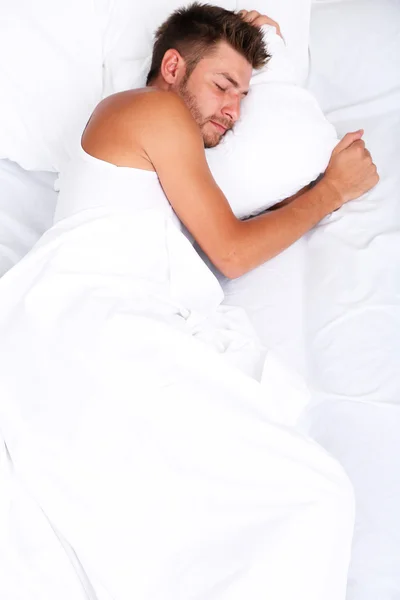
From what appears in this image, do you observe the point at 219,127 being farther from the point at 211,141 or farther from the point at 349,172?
the point at 349,172

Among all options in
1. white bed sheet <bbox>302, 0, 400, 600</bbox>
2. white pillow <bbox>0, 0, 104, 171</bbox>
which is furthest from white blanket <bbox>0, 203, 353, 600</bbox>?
white pillow <bbox>0, 0, 104, 171</bbox>

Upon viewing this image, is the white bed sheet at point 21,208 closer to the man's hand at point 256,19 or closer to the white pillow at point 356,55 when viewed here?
the man's hand at point 256,19

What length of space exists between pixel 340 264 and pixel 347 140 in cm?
33

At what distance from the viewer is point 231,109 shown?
1479 mm

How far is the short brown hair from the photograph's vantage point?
1490mm

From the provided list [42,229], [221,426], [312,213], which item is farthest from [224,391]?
[42,229]

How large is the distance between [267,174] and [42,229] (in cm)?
51

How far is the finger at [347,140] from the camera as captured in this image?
155cm

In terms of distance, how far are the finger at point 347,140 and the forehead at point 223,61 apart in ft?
0.86

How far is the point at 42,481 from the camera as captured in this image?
0.96 meters

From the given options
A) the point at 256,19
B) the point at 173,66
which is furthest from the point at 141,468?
the point at 256,19

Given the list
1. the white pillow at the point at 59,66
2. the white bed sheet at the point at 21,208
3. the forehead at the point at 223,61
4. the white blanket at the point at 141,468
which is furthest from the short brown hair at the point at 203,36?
the white blanket at the point at 141,468

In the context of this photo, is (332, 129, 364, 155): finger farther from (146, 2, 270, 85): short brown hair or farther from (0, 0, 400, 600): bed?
(146, 2, 270, 85): short brown hair

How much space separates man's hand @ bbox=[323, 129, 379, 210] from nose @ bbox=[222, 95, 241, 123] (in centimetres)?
23
